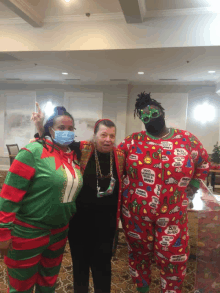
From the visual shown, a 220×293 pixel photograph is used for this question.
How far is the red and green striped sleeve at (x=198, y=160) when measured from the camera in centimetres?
159

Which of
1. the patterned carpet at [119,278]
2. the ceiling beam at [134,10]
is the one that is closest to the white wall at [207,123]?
the ceiling beam at [134,10]

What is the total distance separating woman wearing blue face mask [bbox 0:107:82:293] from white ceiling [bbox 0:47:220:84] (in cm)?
319

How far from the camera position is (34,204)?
3.86 ft

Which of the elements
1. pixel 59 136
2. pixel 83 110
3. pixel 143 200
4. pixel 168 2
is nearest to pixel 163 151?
pixel 143 200

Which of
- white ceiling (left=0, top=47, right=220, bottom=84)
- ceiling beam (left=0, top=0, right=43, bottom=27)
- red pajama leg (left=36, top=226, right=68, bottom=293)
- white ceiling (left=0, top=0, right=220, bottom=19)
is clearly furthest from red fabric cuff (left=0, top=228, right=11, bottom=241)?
white ceiling (left=0, top=47, right=220, bottom=84)

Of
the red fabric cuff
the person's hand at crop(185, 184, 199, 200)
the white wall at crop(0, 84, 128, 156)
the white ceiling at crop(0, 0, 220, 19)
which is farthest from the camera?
the white wall at crop(0, 84, 128, 156)

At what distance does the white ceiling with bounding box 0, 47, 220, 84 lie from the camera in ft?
13.7

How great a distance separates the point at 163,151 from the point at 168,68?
4520 millimetres

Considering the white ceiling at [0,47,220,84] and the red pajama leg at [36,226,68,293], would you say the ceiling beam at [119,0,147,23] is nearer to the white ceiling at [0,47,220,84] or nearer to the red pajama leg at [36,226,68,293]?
the white ceiling at [0,47,220,84]

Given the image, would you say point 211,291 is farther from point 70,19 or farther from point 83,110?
point 83,110

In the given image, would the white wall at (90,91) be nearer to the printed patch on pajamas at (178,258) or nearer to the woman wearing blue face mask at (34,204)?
the printed patch on pajamas at (178,258)

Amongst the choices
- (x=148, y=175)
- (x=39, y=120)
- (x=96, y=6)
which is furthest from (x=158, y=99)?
(x=39, y=120)

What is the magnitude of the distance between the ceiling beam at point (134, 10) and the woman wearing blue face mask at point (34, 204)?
2.41 m

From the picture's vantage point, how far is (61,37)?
4023mm
